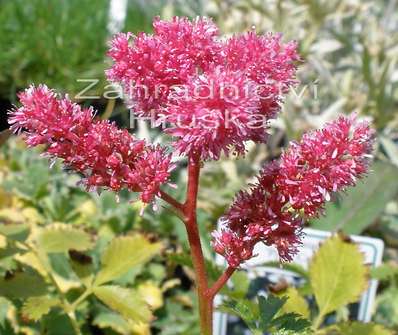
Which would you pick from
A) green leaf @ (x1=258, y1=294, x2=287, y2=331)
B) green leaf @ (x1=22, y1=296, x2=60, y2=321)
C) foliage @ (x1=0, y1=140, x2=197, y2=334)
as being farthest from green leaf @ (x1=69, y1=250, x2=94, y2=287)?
green leaf @ (x1=258, y1=294, x2=287, y2=331)

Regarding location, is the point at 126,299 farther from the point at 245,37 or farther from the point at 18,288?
the point at 245,37

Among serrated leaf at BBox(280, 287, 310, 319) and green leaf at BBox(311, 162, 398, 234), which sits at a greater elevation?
green leaf at BBox(311, 162, 398, 234)

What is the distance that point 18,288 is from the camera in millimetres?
821

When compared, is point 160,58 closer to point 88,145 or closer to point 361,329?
point 88,145

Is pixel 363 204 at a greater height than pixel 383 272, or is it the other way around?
pixel 363 204

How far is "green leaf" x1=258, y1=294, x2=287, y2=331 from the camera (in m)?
0.65

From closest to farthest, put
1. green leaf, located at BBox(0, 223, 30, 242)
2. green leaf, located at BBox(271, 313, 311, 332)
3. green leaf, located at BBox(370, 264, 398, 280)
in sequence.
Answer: green leaf, located at BBox(271, 313, 311, 332), green leaf, located at BBox(0, 223, 30, 242), green leaf, located at BBox(370, 264, 398, 280)

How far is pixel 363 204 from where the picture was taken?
1304mm

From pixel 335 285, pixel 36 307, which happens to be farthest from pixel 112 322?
pixel 335 285

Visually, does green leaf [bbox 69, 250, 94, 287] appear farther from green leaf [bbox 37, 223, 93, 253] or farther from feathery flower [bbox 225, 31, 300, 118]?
feathery flower [bbox 225, 31, 300, 118]

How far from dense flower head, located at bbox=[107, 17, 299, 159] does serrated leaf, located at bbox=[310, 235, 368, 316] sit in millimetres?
339

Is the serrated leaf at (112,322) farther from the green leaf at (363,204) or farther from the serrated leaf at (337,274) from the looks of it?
the green leaf at (363,204)

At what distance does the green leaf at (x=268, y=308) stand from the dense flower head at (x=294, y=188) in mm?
99

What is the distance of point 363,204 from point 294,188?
779 mm
